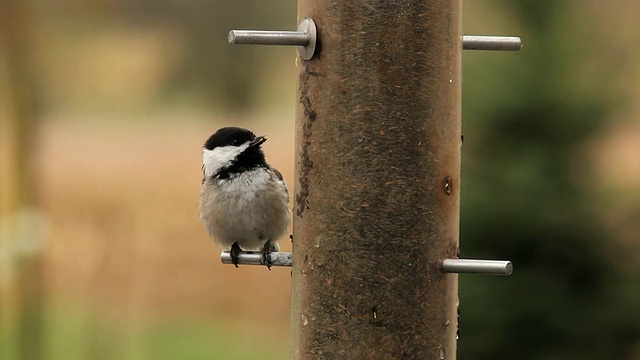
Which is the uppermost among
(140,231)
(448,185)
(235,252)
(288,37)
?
(288,37)

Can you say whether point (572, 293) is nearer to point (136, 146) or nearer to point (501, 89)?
point (501, 89)

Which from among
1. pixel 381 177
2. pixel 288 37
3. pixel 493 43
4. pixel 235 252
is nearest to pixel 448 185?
pixel 381 177

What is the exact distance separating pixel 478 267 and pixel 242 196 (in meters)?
1.55

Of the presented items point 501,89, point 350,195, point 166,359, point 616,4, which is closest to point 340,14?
point 350,195

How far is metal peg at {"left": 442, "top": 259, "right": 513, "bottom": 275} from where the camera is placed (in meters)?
3.34

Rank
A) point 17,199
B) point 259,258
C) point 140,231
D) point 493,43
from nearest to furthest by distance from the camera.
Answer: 1. point 493,43
2. point 259,258
3. point 17,199
4. point 140,231

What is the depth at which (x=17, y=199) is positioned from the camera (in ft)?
25.7

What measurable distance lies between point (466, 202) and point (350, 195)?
3329 millimetres

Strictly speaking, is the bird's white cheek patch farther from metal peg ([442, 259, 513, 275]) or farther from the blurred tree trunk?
the blurred tree trunk

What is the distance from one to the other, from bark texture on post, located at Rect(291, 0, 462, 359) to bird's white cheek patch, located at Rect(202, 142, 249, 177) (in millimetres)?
1161

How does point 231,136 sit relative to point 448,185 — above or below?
above

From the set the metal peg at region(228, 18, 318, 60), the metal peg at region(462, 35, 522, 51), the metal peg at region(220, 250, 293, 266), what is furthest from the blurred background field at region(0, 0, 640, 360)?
the metal peg at region(228, 18, 318, 60)

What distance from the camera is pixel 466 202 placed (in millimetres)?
6777

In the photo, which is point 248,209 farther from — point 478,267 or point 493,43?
point 478,267
